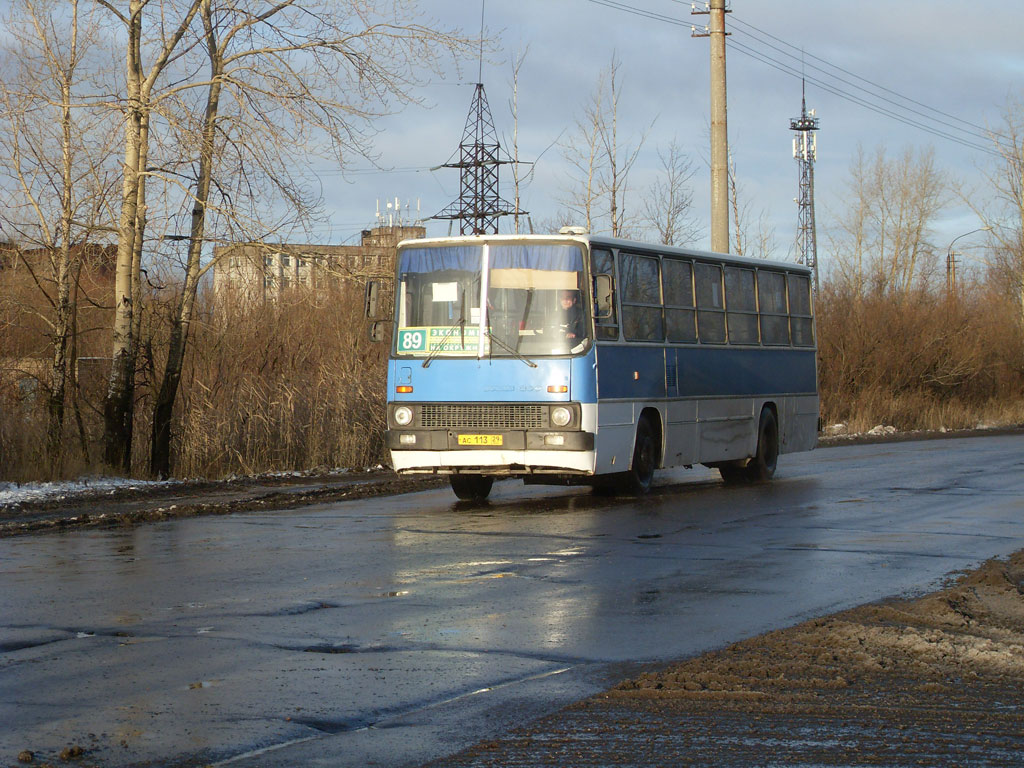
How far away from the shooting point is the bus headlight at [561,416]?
15.0m

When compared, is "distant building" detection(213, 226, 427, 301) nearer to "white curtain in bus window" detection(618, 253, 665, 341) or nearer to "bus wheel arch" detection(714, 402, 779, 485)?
"white curtain in bus window" detection(618, 253, 665, 341)

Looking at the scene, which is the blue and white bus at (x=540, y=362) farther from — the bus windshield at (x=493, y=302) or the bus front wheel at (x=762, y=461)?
the bus front wheel at (x=762, y=461)

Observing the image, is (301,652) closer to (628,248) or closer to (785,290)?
(628,248)

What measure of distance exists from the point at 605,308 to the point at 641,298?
47.4 inches

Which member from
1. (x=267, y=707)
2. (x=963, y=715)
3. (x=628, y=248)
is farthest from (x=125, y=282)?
(x=963, y=715)

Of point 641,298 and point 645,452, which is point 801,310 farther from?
point 645,452

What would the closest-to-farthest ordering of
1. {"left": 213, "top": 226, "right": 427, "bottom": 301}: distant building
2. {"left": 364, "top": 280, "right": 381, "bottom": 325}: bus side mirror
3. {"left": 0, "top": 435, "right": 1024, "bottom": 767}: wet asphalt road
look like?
{"left": 0, "top": 435, "right": 1024, "bottom": 767}: wet asphalt road, {"left": 364, "top": 280, "right": 381, "bottom": 325}: bus side mirror, {"left": 213, "top": 226, "right": 427, "bottom": 301}: distant building

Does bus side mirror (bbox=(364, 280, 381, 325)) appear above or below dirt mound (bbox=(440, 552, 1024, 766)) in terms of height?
above

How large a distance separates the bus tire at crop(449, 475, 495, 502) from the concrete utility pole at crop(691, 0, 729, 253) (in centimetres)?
1149

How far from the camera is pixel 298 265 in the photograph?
1897cm

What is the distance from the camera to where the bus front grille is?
15.1 meters

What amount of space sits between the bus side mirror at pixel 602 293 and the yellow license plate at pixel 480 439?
5.94 feet

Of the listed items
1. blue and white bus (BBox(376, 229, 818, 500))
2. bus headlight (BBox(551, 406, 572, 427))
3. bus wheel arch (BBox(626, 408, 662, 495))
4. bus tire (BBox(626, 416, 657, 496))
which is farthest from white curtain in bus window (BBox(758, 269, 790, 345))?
bus headlight (BBox(551, 406, 572, 427))

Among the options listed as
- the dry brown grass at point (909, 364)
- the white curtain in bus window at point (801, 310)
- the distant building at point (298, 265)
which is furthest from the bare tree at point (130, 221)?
the dry brown grass at point (909, 364)
